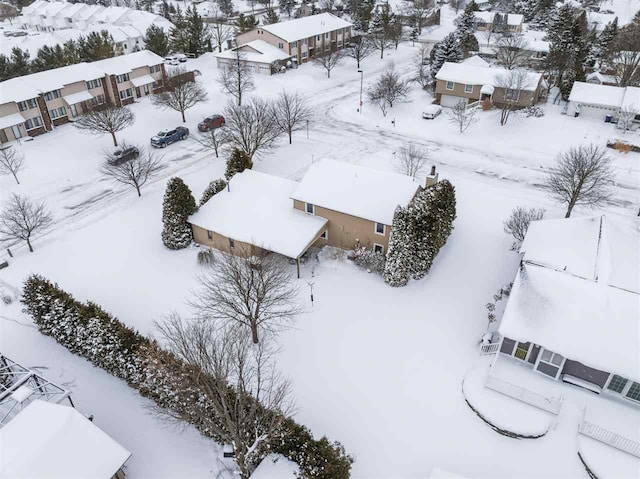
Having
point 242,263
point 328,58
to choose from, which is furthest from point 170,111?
point 242,263

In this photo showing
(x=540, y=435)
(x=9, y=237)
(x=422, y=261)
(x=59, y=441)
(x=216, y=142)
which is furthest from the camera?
(x=216, y=142)

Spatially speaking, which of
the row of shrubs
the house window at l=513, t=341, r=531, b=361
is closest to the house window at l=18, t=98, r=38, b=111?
the row of shrubs

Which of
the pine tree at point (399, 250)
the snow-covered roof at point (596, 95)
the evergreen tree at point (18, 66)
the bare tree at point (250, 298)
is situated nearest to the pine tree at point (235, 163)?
the bare tree at point (250, 298)

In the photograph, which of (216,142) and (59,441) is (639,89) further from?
(59,441)

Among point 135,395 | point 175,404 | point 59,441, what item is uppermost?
point 59,441

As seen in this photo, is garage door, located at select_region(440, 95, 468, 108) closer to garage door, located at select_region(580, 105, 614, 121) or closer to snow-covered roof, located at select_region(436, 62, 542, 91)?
snow-covered roof, located at select_region(436, 62, 542, 91)

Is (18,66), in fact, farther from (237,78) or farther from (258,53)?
(258,53)

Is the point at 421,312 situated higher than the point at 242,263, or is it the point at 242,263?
the point at 242,263
